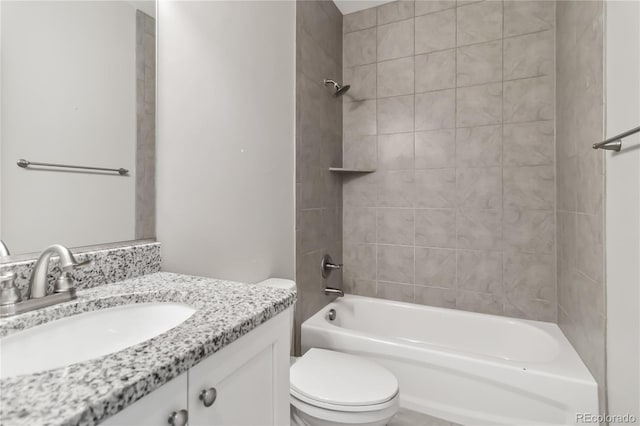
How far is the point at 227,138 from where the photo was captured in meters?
1.37

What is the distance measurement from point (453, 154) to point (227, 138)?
4.83 feet

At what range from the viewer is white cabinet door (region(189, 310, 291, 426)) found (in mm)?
562

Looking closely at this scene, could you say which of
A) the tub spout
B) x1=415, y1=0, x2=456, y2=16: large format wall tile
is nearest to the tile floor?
the tub spout

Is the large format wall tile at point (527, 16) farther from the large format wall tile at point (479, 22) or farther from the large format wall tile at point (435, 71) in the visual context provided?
the large format wall tile at point (435, 71)

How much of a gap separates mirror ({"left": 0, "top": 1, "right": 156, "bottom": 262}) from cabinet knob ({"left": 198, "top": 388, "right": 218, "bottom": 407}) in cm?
64

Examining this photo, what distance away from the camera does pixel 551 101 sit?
1.81 metres

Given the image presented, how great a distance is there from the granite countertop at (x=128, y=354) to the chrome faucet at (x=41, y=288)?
0.03m

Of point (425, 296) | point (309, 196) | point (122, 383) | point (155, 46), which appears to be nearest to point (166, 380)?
point (122, 383)

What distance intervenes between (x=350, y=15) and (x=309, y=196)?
1517 millimetres

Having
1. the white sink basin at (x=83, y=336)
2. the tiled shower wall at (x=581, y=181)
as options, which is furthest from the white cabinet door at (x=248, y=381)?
the tiled shower wall at (x=581, y=181)

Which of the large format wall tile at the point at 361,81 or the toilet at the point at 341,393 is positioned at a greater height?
the large format wall tile at the point at 361,81

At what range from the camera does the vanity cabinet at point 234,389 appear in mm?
476

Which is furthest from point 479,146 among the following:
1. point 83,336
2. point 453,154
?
point 83,336

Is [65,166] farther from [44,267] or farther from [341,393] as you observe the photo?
[341,393]
